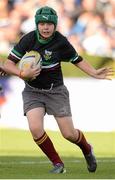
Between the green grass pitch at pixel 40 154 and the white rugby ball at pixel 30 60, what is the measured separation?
4.31 ft

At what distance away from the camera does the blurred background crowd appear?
1199cm

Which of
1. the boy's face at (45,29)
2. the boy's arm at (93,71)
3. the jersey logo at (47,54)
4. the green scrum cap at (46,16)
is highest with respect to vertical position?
the green scrum cap at (46,16)

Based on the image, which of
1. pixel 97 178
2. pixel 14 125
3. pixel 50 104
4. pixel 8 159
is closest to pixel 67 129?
pixel 50 104

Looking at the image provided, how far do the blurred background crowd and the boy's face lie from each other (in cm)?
358

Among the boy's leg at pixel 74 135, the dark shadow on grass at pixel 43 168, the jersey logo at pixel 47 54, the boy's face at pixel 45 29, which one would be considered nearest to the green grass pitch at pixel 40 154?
the dark shadow on grass at pixel 43 168

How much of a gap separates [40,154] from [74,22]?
210cm

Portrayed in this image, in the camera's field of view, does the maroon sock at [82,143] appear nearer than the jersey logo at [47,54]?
No

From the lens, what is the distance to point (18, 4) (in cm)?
1204

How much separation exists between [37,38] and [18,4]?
3.71 metres

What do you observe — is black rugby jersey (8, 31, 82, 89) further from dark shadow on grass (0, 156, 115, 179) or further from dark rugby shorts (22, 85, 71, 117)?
dark shadow on grass (0, 156, 115, 179)

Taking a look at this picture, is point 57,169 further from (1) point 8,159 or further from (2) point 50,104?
(1) point 8,159

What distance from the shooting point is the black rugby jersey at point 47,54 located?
332 inches

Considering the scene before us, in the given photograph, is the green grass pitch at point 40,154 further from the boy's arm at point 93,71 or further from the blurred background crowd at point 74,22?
the blurred background crowd at point 74,22

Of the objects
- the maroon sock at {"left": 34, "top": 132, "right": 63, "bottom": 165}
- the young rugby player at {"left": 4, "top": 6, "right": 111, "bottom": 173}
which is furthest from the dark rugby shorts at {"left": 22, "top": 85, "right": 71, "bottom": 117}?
the maroon sock at {"left": 34, "top": 132, "right": 63, "bottom": 165}
